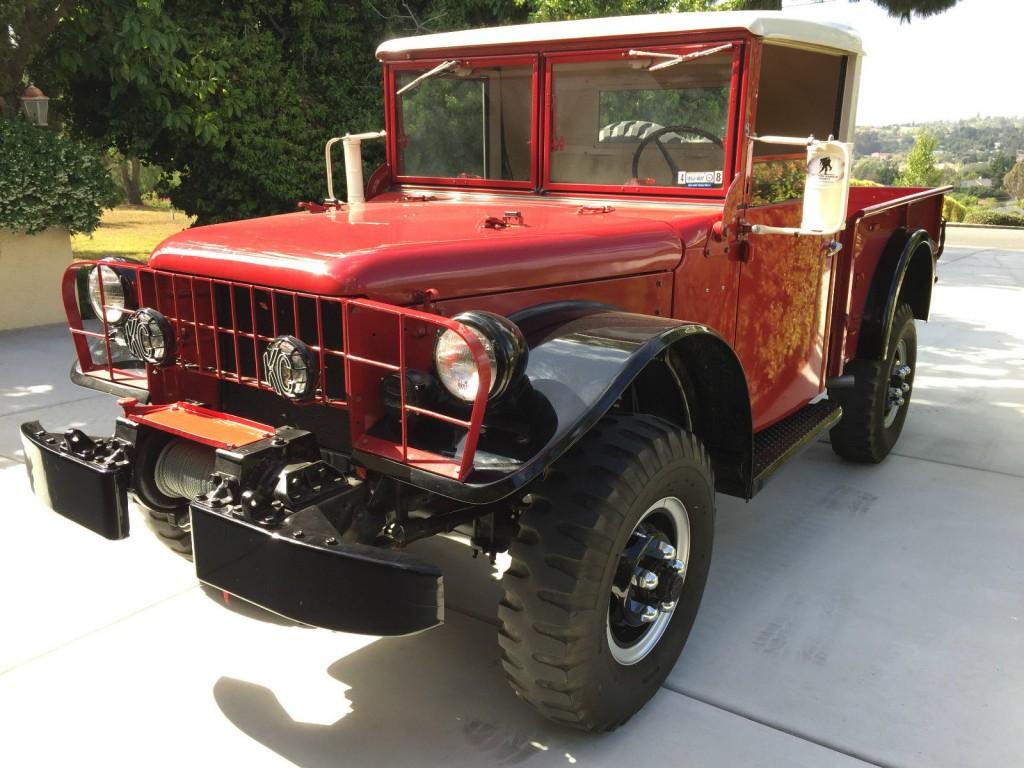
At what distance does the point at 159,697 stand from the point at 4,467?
96.4 inches

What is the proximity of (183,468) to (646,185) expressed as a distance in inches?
76.4

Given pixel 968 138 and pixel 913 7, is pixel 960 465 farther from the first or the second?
pixel 968 138

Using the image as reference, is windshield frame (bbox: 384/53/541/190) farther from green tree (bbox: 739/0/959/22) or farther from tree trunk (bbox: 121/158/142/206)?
tree trunk (bbox: 121/158/142/206)

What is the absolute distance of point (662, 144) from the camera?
324 cm

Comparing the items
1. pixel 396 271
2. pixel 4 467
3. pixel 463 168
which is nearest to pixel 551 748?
pixel 396 271

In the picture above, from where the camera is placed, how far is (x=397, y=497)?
2.37 meters

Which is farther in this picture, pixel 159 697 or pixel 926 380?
pixel 926 380

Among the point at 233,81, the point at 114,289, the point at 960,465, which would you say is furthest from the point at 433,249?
the point at 233,81

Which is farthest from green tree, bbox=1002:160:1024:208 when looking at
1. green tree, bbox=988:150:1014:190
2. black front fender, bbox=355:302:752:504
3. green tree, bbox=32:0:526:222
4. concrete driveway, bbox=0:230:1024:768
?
black front fender, bbox=355:302:752:504

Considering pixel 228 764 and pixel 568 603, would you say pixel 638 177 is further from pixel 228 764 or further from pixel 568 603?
pixel 228 764

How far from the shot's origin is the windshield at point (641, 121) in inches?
122

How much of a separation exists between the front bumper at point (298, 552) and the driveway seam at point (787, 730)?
3.38 feet

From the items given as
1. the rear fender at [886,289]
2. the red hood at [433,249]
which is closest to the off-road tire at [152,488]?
the red hood at [433,249]

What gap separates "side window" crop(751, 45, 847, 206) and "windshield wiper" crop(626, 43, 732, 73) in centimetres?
21
